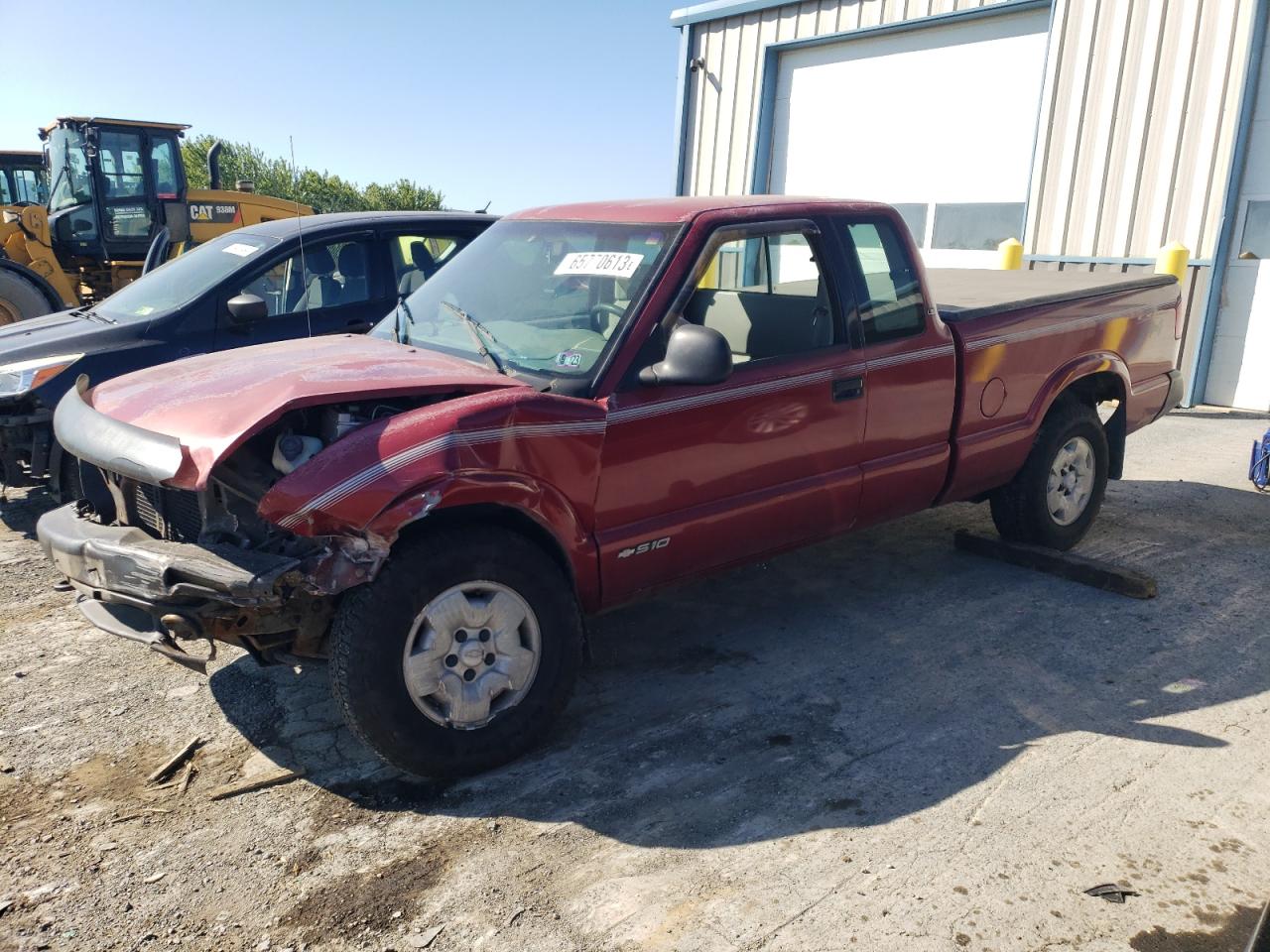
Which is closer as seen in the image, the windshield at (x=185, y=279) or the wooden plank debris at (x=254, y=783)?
the wooden plank debris at (x=254, y=783)

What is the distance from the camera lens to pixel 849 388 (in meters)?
4.24

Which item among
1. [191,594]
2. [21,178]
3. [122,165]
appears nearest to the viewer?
[191,594]

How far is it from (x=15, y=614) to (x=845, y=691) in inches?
156

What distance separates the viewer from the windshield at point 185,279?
6066mm

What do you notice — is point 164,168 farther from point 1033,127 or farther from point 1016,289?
point 1016,289

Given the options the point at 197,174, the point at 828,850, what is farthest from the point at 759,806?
the point at 197,174

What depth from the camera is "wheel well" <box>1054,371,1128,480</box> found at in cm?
555

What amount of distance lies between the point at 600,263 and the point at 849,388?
1219 mm

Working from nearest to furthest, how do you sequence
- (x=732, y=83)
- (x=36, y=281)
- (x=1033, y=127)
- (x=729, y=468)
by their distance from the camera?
(x=729, y=468), (x=36, y=281), (x=1033, y=127), (x=732, y=83)

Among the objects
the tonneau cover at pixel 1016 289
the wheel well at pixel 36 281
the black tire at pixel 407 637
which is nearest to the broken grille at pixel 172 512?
the black tire at pixel 407 637

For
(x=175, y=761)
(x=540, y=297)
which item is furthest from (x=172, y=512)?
(x=540, y=297)

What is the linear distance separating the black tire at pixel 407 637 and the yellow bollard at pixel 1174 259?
29.0 ft

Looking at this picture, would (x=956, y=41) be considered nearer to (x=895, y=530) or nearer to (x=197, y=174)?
(x=895, y=530)

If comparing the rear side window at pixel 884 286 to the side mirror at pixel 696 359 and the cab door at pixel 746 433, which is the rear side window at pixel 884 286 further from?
the side mirror at pixel 696 359
